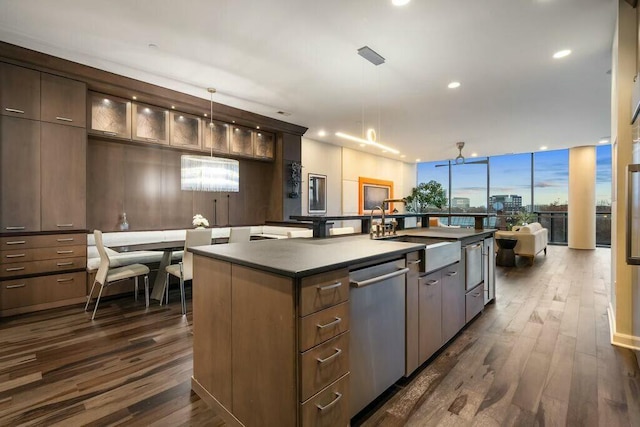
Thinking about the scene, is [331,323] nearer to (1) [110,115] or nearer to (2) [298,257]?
(2) [298,257]

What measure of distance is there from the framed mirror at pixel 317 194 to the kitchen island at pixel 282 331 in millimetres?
5416

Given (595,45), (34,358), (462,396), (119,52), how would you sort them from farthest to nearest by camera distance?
(119,52) < (595,45) < (34,358) < (462,396)

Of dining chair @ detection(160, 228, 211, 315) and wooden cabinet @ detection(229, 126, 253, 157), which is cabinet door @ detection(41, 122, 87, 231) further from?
wooden cabinet @ detection(229, 126, 253, 157)

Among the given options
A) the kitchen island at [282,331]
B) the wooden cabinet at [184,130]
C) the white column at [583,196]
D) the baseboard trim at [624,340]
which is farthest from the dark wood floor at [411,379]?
the white column at [583,196]

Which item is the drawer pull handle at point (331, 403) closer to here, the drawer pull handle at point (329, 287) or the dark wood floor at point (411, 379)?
the dark wood floor at point (411, 379)

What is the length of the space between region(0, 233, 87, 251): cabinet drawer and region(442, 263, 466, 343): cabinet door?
410cm

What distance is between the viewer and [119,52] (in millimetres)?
3250

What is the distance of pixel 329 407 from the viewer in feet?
4.51

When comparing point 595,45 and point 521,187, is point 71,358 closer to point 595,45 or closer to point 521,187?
point 595,45

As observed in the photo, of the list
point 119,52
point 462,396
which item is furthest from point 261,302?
point 119,52

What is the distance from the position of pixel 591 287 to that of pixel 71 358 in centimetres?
614

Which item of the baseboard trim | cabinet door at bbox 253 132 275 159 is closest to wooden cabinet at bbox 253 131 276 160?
cabinet door at bbox 253 132 275 159

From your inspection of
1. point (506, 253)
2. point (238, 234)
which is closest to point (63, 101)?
point (238, 234)

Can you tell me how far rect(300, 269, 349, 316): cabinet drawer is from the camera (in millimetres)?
1284
